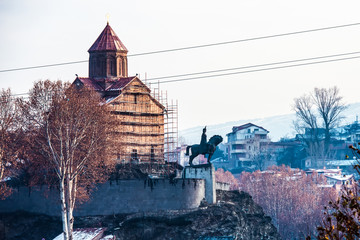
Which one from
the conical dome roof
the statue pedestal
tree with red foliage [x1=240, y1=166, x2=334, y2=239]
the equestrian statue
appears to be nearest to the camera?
the statue pedestal

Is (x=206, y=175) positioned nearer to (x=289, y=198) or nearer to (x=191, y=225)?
(x=191, y=225)

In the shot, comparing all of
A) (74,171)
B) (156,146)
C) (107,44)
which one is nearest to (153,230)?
(74,171)

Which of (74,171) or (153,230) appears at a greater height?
(74,171)

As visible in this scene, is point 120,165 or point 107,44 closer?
point 120,165

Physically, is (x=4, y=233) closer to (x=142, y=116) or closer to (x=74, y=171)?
(x=74, y=171)

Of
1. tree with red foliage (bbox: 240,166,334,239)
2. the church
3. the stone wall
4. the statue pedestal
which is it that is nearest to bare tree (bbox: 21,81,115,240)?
the stone wall

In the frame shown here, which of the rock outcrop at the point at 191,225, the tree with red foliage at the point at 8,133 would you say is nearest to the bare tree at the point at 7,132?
the tree with red foliage at the point at 8,133

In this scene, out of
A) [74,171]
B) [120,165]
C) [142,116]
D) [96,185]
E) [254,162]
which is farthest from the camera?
[254,162]

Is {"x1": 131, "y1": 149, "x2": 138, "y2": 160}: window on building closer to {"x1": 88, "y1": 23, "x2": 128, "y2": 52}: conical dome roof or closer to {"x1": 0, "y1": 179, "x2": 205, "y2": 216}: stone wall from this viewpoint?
{"x1": 88, "y1": 23, "x2": 128, "y2": 52}: conical dome roof

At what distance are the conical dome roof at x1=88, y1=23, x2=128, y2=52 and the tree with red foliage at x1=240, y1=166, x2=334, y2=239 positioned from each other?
33774 mm

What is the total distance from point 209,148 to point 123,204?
874 cm

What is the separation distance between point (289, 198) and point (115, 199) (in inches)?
2222

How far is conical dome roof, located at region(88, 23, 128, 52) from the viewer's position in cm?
7862

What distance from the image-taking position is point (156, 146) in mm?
76938
